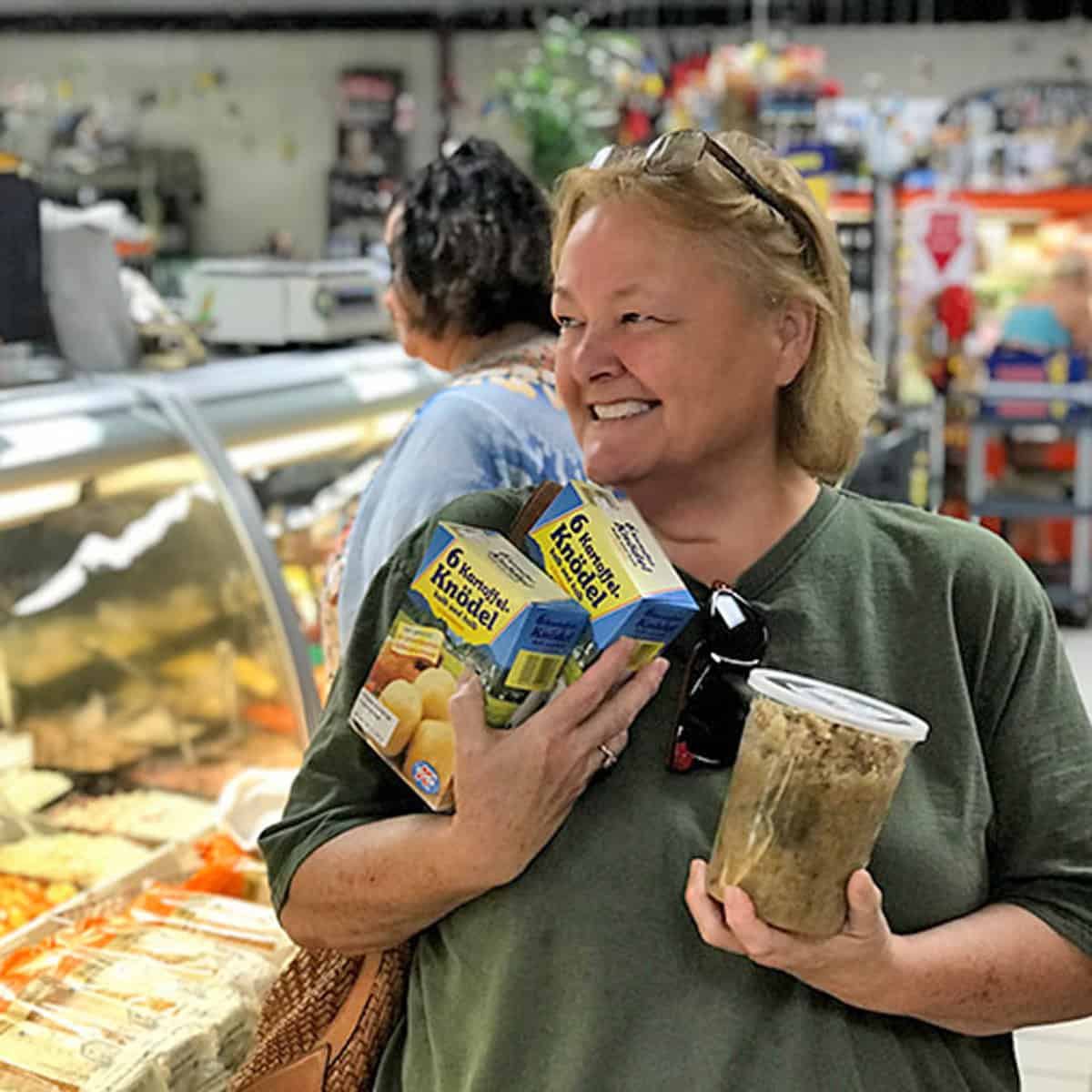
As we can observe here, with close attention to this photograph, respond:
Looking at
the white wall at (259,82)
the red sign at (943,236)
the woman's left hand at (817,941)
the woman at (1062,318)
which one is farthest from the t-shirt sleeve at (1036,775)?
the white wall at (259,82)

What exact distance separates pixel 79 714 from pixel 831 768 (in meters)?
2.13

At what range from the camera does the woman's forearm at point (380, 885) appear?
1355 mm

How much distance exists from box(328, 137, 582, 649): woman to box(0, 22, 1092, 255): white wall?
12.4 metres

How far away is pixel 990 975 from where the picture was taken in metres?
1.36

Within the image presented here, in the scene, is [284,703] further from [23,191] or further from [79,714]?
[23,191]

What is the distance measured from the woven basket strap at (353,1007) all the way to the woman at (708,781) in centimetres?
4

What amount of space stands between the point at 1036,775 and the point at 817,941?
313mm

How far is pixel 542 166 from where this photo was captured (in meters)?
7.02

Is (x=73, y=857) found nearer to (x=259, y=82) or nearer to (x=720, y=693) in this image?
(x=720, y=693)

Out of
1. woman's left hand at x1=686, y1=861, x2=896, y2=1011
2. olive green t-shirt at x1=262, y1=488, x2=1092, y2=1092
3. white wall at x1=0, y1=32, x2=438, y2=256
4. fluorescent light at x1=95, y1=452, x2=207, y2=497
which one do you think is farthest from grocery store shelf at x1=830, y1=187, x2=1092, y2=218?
woman's left hand at x1=686, y1=861, x2=896, y2=1011

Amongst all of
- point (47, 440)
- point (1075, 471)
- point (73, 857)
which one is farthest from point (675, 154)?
point (1075, 471)

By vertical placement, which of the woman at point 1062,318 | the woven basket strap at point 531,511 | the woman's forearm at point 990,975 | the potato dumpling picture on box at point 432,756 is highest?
the woven basket strap at point 531,511

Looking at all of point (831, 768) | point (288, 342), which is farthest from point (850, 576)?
point (288, 342)

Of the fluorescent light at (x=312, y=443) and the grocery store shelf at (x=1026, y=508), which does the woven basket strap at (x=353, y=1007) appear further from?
the grocery store shelf at (x=1026, y=508)
